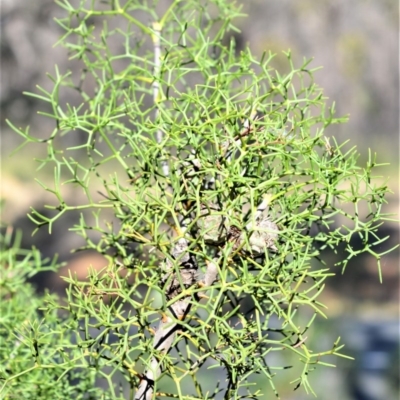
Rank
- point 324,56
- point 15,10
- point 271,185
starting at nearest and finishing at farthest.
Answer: point 271,185, point 15,10, point 324,56

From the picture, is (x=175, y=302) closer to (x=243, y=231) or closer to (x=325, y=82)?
(x=243, y=231)

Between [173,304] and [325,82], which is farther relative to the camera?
[325,82]

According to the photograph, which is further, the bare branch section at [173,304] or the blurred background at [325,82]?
the blurred background at [325,82]

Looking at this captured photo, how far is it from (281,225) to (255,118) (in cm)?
4

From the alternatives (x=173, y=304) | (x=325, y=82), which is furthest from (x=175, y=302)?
(x=325, y=82)

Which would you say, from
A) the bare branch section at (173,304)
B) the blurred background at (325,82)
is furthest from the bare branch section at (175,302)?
the blurred background at (325,82)

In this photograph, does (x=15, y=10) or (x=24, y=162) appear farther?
(x=24, y=162)

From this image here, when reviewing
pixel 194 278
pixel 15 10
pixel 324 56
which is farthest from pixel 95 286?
pixel 324 56

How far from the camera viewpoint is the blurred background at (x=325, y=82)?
5.44 ft

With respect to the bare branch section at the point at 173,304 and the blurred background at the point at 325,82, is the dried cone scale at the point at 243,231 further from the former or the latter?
the blurred background at the point at 325,82

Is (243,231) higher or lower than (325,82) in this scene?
lower

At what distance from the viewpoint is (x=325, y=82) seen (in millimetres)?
1827

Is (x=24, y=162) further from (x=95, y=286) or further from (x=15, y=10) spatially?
(x=95, y=286)

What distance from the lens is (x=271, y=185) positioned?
0.66 ft
